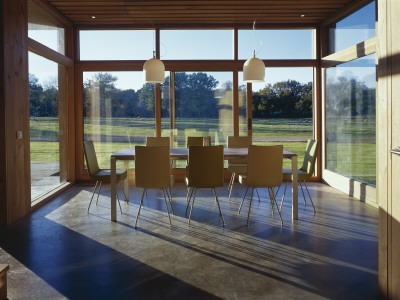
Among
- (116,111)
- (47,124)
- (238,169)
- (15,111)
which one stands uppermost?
(116,111)

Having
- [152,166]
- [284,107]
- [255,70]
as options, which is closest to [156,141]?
[152,166]

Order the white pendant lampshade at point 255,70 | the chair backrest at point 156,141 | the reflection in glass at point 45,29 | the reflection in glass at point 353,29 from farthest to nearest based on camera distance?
the chair backrest at point 156,141 < the reflection in glass at point 353,29 < the reflection in glass at point 45,29 < the white pendant lampshade at point 255,70

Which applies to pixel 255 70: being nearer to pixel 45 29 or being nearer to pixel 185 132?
pixel 185 132

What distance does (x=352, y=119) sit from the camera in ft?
21.8

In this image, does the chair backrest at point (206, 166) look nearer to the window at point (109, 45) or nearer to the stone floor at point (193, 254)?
the stone floor at point (193, 254)

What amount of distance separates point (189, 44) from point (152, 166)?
13.3 ft

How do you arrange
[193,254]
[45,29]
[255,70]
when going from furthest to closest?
[45,29]
[255,70]
[193,254]

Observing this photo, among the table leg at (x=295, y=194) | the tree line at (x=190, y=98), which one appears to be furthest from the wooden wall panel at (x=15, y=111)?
the table leg at (x=295, y=194)

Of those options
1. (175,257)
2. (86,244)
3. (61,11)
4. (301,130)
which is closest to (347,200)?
(301,130)

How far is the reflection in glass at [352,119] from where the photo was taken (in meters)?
6.08

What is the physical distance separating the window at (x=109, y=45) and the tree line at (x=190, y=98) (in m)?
0.42

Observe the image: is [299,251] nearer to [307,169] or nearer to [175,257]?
[175,257]

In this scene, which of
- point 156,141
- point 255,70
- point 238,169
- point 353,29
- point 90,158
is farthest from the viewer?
point 156,141

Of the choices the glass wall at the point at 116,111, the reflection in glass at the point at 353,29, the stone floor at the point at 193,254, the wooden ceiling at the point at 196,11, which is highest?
the wooden ceiling at the point at 196,11
